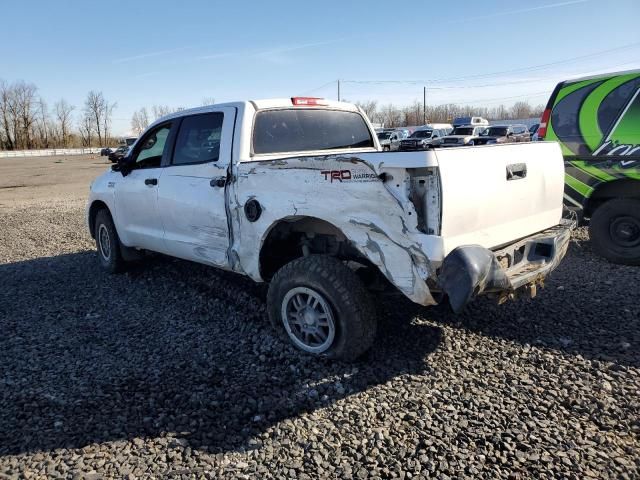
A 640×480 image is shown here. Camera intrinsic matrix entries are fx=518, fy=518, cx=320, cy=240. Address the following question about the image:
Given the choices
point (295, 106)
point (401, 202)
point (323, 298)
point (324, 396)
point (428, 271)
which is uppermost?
point (295, 106)

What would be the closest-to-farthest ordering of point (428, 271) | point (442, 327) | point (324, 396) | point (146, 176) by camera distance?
point (428, 271) < point (324, 396) < point (442, 327) < point (146, 176)

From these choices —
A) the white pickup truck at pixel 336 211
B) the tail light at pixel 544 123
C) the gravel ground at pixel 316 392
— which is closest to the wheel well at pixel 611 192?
the tail light at pixel 544 123

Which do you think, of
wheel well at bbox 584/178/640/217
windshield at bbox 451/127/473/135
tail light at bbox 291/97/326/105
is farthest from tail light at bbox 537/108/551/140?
windshield at bbox 451/127/473/135

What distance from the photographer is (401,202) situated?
10.3 ft

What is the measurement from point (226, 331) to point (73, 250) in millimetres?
4751

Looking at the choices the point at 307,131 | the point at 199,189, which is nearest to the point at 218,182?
the point at 199,189

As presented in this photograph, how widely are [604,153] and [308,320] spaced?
433 centimetres

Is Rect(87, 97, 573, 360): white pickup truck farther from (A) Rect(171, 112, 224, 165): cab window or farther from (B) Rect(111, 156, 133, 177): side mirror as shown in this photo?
(B) Rect(111, 156, 133, 177): side mirror

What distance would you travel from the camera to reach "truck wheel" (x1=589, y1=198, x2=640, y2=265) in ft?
19.9

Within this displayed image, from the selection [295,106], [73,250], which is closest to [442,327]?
[295,106]

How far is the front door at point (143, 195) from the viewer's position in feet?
17.6

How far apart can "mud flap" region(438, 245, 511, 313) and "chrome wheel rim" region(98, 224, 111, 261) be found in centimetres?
483

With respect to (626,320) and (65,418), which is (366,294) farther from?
(626,320)

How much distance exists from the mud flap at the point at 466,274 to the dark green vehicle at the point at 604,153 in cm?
378
